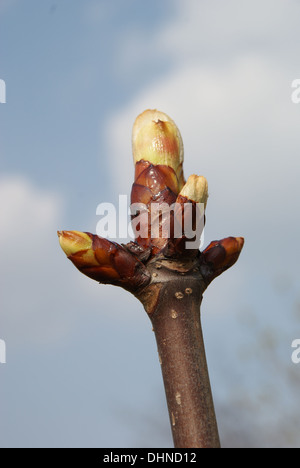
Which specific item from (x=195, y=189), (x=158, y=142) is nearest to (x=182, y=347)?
(x=195, y=189)

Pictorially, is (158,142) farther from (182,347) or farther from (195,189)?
(182,347)

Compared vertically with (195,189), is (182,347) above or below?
below

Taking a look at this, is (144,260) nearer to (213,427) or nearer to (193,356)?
(193,356)

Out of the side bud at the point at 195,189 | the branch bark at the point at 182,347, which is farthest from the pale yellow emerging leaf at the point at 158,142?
the branch bark at the point at 182,347

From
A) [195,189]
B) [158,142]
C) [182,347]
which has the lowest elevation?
[182,347]

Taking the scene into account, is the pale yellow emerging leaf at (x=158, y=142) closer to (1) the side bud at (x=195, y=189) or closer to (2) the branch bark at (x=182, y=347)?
(1) the side bud at (x=195, y=189)

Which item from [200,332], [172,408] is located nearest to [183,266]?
[200,332]

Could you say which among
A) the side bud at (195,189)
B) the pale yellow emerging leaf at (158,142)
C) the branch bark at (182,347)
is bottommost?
the branch bark at (182,347)

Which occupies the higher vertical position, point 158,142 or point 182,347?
point 158,142

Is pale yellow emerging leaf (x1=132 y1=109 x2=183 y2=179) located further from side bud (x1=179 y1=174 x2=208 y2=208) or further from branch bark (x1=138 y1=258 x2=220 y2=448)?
branch bark (x1=138 y1=258 x2=220 y2=448)

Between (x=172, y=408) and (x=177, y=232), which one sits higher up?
(x=177, y=232)

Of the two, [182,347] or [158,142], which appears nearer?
[182,347]
